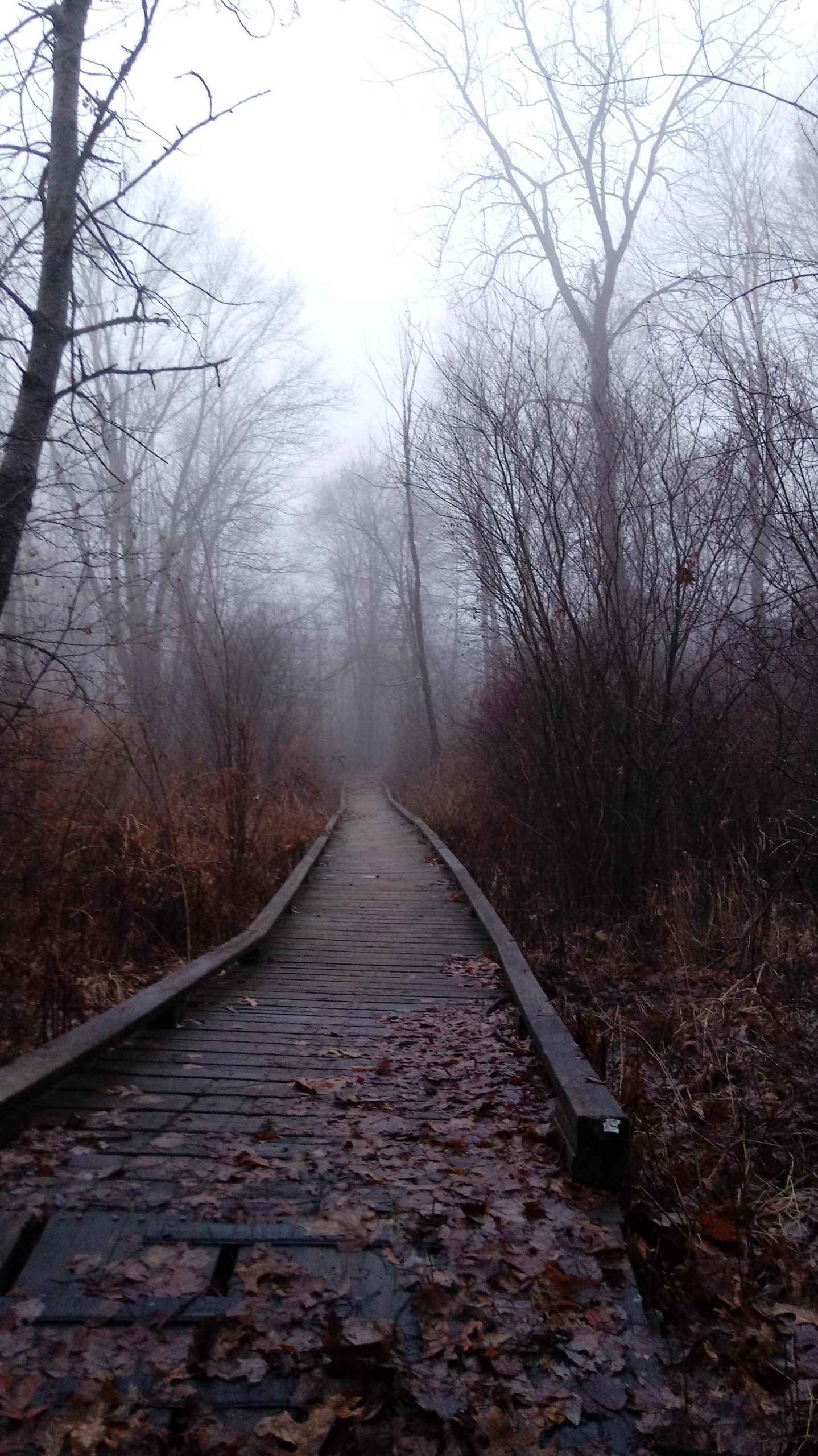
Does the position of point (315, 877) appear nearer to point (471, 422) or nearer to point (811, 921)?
point (471, 422)

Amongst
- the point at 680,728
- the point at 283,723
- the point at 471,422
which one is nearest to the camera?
the point at 680,728

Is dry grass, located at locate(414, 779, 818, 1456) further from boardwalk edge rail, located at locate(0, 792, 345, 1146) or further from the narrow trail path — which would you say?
boardwalk edge rail, located at locate(0, 792, 345, 1146)

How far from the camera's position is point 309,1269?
267 centimetres

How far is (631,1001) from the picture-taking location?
19.1 ft

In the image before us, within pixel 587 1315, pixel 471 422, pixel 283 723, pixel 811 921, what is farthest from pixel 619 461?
pixel 283 723

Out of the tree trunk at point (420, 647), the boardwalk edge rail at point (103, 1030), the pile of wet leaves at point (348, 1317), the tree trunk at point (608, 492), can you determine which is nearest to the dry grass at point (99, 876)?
the boardwalk edge rail at point (103, 1030)

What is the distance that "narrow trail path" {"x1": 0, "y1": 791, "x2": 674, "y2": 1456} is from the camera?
7.04 ft

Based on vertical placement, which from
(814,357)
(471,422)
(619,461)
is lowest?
(619,461)

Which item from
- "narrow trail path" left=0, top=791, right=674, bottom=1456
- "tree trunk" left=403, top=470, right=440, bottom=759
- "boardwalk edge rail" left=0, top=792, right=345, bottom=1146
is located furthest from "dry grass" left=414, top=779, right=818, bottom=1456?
"tree trunk" left=403, top=470, right=440, bottom=759

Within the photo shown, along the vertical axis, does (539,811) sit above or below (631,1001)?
above

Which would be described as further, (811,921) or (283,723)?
(283,723)

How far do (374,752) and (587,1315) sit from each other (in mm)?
50447

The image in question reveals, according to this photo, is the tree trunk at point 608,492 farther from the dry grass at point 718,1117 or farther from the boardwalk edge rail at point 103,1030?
the boardwalk edge rail at point 103,1030

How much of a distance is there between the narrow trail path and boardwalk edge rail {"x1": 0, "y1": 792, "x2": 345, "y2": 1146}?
10 cm
